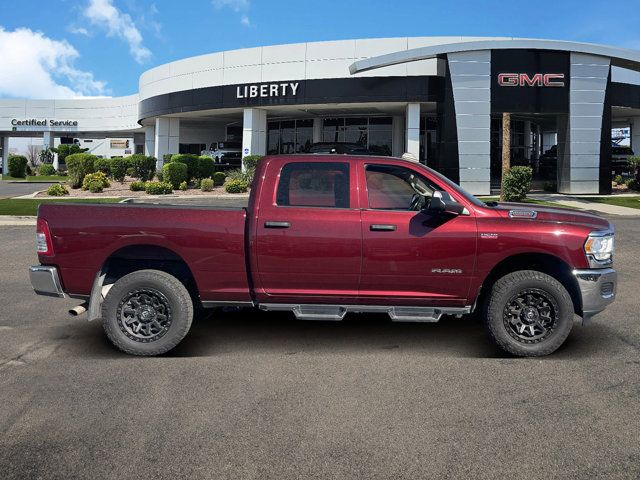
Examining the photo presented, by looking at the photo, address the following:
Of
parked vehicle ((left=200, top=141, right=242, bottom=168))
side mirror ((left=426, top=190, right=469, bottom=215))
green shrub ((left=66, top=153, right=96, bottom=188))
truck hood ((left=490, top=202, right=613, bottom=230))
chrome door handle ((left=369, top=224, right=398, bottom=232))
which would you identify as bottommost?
chrome door handle ((left=369, top=224, right=398, bottom=232))

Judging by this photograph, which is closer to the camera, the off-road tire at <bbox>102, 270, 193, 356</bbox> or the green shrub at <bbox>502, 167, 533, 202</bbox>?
the off-road tire at <bbox>102, 270, 193, 356</bbox>

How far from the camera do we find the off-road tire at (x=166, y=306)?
5.23 meters

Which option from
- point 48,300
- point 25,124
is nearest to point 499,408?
point 48,300

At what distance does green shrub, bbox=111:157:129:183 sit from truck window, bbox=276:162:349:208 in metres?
28.6

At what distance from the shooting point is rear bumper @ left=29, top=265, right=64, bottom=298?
5.34m

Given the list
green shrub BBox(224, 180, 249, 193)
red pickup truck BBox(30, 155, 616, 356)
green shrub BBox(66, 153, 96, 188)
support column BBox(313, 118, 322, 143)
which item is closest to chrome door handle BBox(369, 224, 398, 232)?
red pickup truck BBox(30, 155, 616, 356)

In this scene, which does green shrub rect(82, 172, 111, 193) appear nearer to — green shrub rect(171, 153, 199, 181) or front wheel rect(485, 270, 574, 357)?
green shrub rect(171, 153, 199, 181)

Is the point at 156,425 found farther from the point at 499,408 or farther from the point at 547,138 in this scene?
the point at 547,138

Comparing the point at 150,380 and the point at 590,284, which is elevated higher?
the point at 590,284

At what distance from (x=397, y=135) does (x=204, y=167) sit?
14.7 metres

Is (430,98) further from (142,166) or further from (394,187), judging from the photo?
(394,187)

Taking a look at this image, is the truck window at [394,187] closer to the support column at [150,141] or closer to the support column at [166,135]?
the support column at [166,135]

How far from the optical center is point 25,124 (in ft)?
221

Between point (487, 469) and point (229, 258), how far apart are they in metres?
2.98
